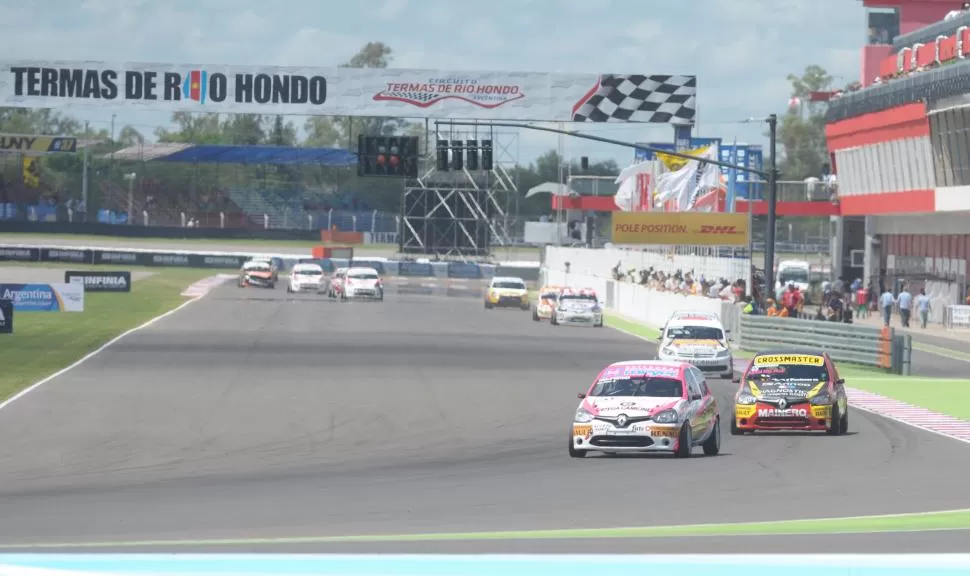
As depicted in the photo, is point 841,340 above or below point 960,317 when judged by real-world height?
above

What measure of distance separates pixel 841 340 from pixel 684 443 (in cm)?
1958

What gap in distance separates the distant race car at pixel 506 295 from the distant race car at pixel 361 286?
5.37 m

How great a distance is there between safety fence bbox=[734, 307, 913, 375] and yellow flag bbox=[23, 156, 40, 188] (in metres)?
89.6

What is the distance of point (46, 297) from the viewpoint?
5294 centimetres

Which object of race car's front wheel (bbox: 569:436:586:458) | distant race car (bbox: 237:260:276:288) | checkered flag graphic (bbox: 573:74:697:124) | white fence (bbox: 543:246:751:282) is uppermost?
checkered flag graphic (bbox: 573:74:697:124)

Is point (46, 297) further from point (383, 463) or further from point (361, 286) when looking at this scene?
A: point (383, 463)

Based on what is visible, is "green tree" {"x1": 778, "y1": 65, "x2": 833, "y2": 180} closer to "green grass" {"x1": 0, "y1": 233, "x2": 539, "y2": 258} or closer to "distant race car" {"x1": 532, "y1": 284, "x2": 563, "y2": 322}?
"green grass" {"x1": 0, "y1": 233, "x2": 539, "y2": 258}

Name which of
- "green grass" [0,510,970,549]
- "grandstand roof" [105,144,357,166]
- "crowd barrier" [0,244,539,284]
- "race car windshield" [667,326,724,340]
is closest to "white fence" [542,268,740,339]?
"race car windshield" [667,326,724,340]

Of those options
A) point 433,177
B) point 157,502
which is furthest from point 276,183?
point 157,502

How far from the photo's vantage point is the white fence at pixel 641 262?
5303 cm

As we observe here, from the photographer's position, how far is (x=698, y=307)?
49.4m

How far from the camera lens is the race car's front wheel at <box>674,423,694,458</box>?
64.5 feet

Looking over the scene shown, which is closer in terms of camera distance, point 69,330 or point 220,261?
point 69,330

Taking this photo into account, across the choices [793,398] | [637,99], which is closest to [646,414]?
[793,398]
